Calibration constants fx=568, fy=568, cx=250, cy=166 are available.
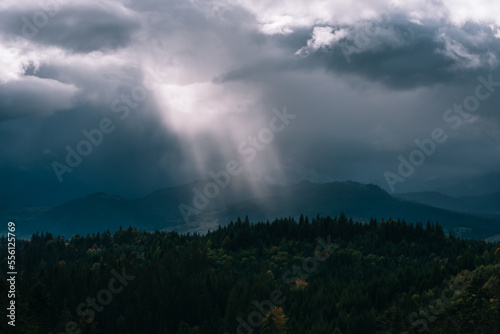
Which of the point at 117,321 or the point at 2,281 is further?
Result: the point at 117,321

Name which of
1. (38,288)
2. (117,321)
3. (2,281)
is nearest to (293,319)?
(117,321)

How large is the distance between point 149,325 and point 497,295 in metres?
115

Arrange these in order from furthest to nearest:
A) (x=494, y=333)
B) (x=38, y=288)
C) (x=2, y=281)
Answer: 1. (x=38, y=288)
2. (x=494, y=333)
3. (x=2, y=281)

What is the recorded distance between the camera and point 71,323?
541ft

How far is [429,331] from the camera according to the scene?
6294 inches

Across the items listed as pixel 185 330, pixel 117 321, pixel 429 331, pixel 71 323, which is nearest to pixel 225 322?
pixel 185 330

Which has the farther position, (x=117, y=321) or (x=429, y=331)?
(x=117, y=321)

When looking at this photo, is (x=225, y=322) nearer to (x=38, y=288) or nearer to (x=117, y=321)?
(x=117, y=321)

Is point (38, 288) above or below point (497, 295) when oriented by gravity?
above

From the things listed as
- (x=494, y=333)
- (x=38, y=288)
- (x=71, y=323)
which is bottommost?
(x=494, y=333)

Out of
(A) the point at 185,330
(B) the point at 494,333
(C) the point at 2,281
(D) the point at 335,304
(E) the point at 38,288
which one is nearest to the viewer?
(C) the point at 2,281

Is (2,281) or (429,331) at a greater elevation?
(2,281)

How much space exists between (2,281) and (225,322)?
82248 millimetres

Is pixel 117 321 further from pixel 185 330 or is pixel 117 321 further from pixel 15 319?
pixel 15 319
